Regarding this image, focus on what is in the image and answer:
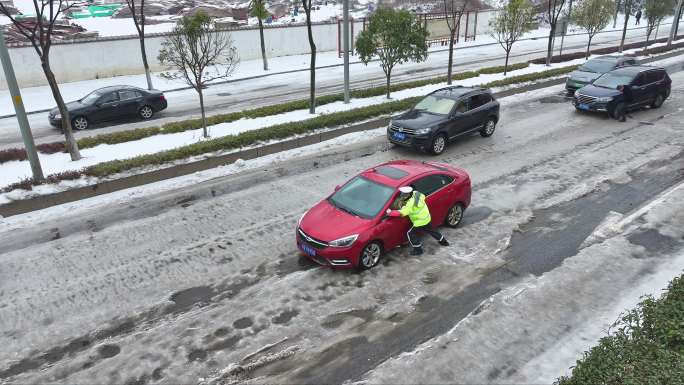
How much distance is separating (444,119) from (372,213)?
269 inches

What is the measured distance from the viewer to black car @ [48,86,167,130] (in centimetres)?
1823

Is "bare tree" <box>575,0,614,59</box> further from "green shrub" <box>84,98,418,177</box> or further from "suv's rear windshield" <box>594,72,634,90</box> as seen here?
"green shrub" <box>84,98,418,177</box>

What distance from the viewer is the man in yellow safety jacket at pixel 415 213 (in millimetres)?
8664

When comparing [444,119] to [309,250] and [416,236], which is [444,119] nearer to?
[416,236]

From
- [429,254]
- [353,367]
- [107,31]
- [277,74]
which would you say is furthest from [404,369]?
[107,31]

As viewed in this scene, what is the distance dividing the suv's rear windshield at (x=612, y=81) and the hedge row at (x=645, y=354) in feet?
45.4

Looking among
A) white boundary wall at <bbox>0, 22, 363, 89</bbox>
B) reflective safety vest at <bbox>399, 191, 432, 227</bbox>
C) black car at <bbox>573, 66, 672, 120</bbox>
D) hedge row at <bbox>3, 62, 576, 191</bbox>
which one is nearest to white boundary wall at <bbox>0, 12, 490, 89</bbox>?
white boundary wall at <bbox>0, 22, 363, 89</bbox>

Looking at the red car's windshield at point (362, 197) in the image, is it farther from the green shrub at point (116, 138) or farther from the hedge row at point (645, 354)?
the green shrub at point (116, 138)

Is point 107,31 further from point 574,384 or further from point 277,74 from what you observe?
point 574,384

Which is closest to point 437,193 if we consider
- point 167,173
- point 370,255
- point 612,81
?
point 370,255

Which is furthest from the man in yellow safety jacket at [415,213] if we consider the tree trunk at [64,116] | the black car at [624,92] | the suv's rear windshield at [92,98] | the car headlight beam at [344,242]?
the suv's rear windshield at [92,98]

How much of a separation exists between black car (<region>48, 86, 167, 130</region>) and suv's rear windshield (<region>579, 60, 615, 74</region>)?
62.1 feet

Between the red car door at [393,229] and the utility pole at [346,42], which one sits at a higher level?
the utility pole at [346,42]

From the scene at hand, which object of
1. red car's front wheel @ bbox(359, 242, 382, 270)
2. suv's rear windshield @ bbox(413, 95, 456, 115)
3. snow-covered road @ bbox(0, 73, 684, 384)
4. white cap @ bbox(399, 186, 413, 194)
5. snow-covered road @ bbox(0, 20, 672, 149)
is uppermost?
suv's rear windshield @ bbox(413, 95, 456, 115)
